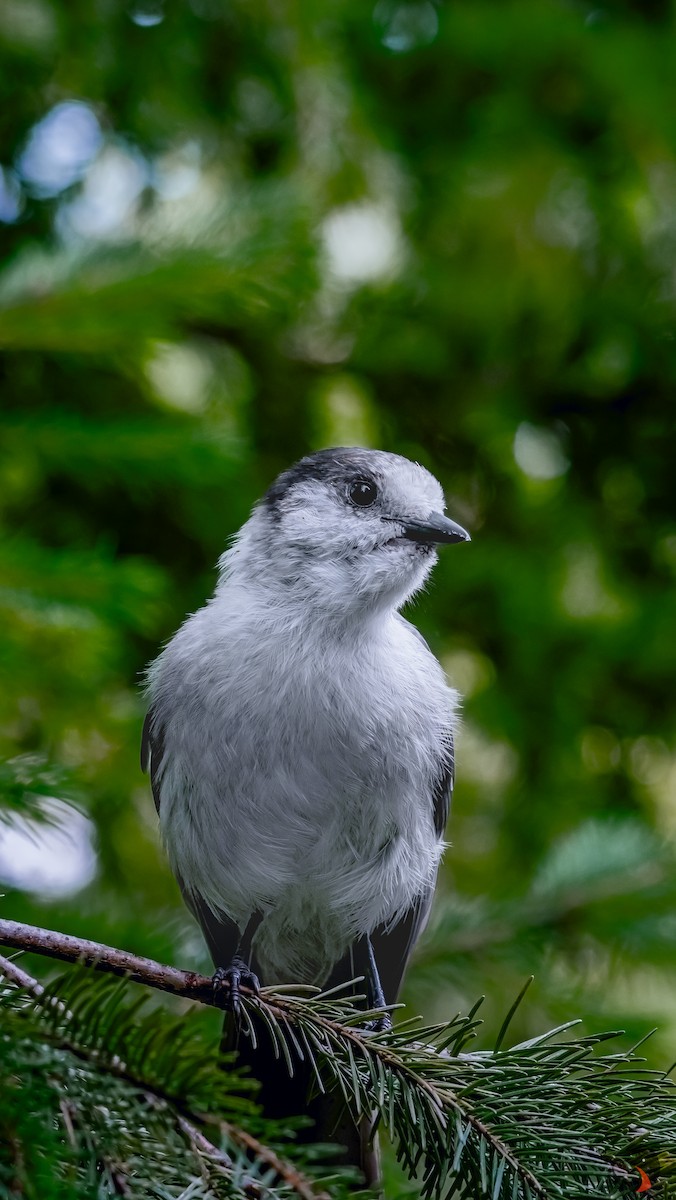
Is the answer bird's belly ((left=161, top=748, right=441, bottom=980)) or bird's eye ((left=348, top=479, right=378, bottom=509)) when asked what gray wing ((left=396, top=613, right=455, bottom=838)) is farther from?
bird's eye ((left=348, top=479, right=378, bottom=509))

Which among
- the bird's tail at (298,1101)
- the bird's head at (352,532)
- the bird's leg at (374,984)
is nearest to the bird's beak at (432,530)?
the bird's head at (352,532)

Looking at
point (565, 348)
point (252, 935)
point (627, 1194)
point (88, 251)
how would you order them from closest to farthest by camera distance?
point (627, 1194) → point (88, 251) → point (252, 935) → point (565, 348)

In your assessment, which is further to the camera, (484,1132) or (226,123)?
(226,123)

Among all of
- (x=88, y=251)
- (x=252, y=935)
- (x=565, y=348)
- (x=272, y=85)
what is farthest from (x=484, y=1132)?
(x=272, y=85)

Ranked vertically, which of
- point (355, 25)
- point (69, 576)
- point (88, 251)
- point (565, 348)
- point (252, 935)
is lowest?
point (252, 935)

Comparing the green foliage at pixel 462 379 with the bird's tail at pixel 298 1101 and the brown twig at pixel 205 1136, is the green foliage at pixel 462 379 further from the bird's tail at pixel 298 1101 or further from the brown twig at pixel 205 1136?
the brown twig at pixel 205 1136

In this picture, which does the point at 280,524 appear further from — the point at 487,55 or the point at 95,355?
the point at 487,55

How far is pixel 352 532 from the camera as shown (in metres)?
2.45

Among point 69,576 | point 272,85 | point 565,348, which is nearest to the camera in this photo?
point 69,576

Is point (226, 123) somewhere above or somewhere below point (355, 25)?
below

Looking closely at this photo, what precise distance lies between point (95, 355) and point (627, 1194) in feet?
7.28

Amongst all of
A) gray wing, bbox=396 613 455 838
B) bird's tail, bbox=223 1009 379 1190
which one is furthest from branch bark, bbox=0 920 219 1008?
gray wing, bbox=396 613 455 838

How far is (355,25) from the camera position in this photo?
3.52m

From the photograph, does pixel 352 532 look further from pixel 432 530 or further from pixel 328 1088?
pixel 328 1088
